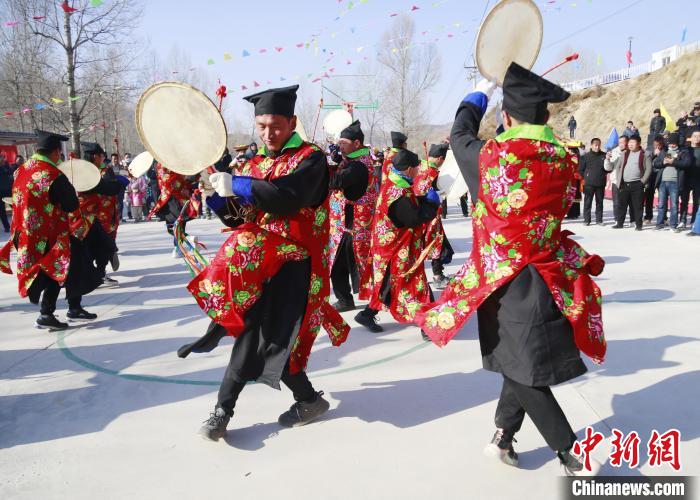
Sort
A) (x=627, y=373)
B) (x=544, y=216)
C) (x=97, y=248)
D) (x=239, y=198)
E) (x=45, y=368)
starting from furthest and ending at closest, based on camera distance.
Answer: (x=97, y=248)
(x=45, y=368)
(x=627, y=373)
(x=239, y=198)
(x=544, y=216)

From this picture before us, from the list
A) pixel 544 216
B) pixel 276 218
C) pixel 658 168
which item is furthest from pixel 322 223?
pixel 658 168

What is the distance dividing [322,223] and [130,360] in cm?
220

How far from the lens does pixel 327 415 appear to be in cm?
312

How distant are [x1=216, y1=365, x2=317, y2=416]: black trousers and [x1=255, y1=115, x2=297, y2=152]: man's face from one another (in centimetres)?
114

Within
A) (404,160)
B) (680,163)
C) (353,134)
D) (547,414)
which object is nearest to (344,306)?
(353,134)

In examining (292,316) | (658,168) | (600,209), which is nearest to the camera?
(292,316)

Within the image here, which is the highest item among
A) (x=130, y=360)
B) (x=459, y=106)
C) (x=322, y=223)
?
(x=459, y=106)

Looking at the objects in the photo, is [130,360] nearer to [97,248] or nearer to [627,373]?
[97,248]

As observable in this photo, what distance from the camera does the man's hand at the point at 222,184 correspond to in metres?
2.45

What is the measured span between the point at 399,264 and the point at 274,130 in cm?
191

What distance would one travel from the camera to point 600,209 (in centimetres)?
1120

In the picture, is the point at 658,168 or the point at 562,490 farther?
the point at 658,168

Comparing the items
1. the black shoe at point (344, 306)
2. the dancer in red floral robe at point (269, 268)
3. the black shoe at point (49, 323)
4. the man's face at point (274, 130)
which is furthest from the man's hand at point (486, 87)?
the black shoe at point (49, 323)

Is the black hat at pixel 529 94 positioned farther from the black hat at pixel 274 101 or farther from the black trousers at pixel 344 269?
the black trousers at pixel 344 269
